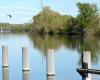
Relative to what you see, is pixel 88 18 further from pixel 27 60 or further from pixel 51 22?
pixel 27 60

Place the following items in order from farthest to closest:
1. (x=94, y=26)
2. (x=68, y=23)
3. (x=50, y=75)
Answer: (x=68, y=23), (x=94, y=26), (x=50, y=75)

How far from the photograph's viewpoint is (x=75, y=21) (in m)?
95.5

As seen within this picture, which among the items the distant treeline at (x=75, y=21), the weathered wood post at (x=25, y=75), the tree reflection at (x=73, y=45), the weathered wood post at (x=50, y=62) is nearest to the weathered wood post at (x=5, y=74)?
the weathered wood post at (x=25, y=75)

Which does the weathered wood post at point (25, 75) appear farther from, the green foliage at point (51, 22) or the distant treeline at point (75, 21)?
the distant treeline at point (75, 21)

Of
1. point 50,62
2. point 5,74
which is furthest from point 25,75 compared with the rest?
point 50,62

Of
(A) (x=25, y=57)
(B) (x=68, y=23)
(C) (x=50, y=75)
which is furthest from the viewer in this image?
(B) (x=68, y=23)

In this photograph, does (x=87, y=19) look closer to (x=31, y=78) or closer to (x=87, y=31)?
(x=87, y=31)

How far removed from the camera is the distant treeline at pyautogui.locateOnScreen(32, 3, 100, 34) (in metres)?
90.1

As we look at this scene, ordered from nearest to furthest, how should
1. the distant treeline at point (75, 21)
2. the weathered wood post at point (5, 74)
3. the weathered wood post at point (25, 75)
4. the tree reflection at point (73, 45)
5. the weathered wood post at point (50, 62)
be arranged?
the weathered wood post at point (50, 62) → the weathered wood post at point (25, 75) → the weathered wood post at point (5, 74) → the tree reflection at point (73, 45) → the distant treeline at point (75, 21)

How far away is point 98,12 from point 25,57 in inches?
2959

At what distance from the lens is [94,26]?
8906 cm

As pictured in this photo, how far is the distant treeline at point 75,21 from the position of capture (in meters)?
90.1

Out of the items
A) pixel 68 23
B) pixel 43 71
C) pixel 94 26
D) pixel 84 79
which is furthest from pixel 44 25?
pixel 84 79

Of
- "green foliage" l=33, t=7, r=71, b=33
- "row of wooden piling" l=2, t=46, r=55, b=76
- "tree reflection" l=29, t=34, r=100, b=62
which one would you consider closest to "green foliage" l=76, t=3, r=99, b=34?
"green foliage" l=33, t=7, r=71, b=33
